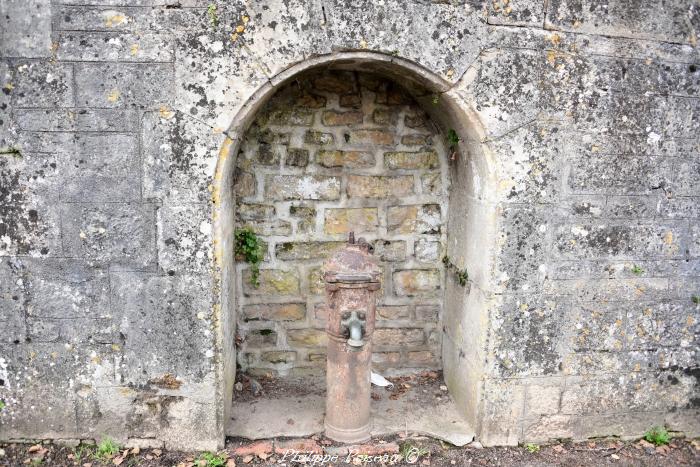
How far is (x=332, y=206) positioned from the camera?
4.02m

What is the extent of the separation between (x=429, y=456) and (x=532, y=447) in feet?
2.33

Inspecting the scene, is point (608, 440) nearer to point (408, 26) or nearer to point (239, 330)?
point (239, 330)

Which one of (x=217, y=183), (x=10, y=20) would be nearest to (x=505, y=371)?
(x=217, y=183)

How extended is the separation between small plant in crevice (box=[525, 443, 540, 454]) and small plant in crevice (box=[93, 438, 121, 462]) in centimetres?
261

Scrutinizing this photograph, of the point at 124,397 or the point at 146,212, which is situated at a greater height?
the point at 146,212

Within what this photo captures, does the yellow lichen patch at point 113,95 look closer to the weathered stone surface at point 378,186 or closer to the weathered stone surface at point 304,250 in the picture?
the weathered stone surface at point 304,250

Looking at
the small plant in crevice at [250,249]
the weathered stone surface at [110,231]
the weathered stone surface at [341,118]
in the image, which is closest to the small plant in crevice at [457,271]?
the weathered stone surface at [341,118]

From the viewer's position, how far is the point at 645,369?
355cm

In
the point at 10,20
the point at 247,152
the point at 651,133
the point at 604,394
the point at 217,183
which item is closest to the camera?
the point at 10,20

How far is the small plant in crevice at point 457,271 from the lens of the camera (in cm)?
370

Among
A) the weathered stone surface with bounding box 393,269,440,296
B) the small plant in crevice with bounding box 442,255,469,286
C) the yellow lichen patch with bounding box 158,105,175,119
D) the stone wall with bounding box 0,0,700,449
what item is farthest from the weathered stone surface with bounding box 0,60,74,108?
the small plant in crevice with bounding box 442,255,469,286

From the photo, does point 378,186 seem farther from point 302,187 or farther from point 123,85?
point 123,85

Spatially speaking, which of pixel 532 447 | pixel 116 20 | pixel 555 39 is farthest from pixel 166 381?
pixel 555 39

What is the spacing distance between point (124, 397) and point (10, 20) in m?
2.22
